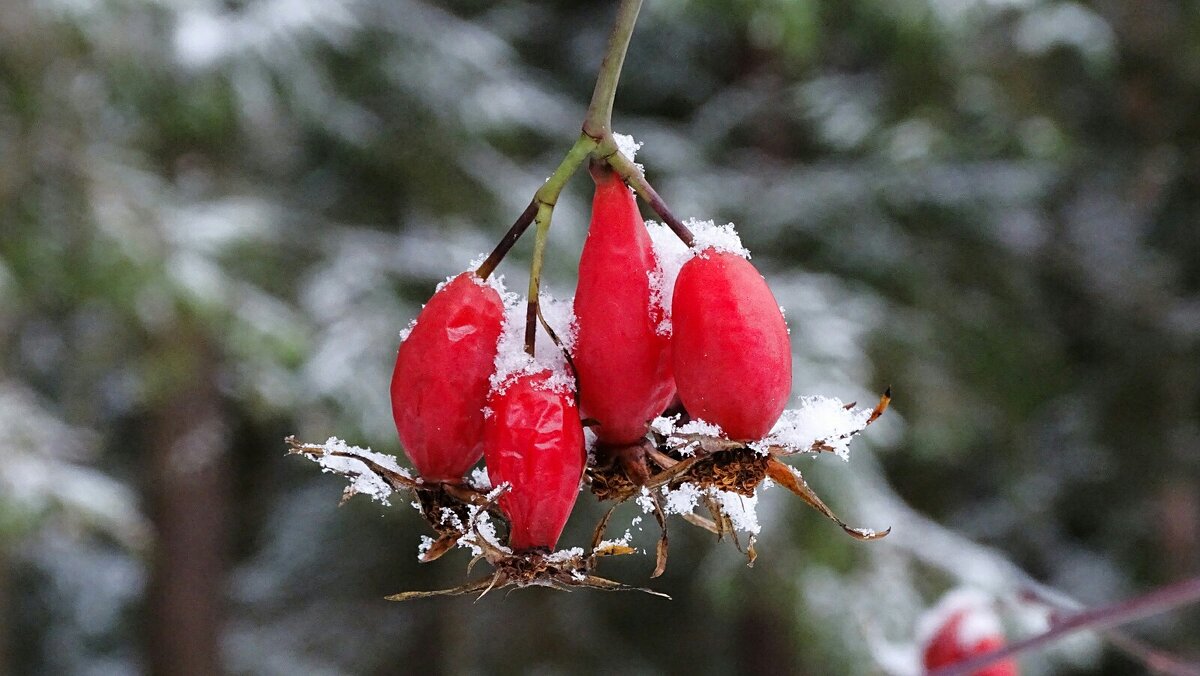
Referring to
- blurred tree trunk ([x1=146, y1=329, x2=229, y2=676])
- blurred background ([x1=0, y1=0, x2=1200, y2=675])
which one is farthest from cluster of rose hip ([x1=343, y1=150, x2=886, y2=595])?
blurred tree trunk ([x1=146, y1=329, x2=229, y2=676])

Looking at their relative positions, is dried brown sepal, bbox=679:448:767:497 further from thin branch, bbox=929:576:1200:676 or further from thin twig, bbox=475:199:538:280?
thin branch, bbox=929:576:1200:676

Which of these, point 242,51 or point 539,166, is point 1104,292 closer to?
point 539,166

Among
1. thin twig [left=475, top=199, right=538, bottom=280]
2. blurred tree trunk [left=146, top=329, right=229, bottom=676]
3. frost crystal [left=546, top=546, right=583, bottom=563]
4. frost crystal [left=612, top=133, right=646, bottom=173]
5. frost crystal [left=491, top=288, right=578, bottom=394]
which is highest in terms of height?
blurred tree trunk [left=146, top=329, right=229, bottom=676]

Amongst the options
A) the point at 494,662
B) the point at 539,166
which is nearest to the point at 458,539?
the point at 539,166

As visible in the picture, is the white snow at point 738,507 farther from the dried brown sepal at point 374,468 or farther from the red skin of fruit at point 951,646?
the red skin of fruit at point 951,646

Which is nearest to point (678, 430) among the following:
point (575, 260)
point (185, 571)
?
point (575, 260)

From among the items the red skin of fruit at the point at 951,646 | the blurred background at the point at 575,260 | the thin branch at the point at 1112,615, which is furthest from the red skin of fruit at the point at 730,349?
the blurred background at the point at 575,260
